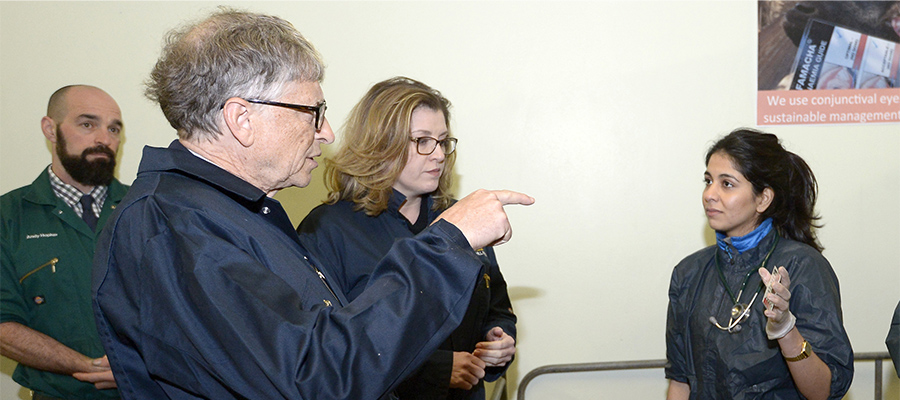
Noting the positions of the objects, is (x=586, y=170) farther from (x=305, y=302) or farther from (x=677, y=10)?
(x=305, y=302)

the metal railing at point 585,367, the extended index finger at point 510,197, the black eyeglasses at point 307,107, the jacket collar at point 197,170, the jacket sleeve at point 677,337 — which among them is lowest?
the metal railing at point 585,367

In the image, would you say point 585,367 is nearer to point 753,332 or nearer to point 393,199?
point 753,332

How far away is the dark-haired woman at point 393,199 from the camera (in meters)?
2.10

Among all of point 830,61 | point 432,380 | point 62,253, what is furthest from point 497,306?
point 830,61

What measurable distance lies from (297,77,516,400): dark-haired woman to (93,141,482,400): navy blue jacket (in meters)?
0.96

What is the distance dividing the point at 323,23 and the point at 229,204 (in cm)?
205

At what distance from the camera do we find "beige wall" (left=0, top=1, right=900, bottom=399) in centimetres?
294

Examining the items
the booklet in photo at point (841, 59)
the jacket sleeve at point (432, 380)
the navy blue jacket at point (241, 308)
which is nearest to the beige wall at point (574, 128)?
the booklet in photo at point (841, 59)

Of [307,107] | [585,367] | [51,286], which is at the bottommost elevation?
[585,367]

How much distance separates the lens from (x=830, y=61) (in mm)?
2891

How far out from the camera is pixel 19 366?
2506 mm

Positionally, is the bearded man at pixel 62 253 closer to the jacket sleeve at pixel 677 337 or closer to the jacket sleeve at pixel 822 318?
the jacket sleeve at pixel 677 337

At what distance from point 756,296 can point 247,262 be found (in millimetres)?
1797

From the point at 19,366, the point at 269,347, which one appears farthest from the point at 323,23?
the point at 269,347
